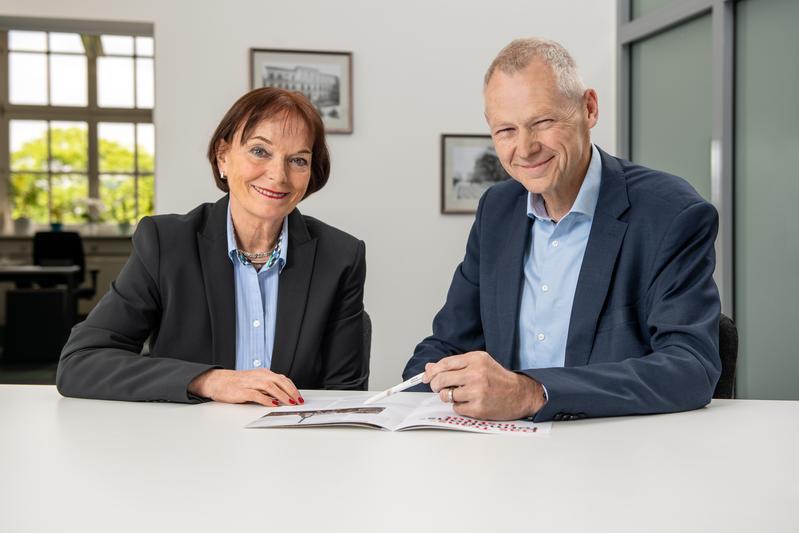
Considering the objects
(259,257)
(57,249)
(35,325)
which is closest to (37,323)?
(35,325)

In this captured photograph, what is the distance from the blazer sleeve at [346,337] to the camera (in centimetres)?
188

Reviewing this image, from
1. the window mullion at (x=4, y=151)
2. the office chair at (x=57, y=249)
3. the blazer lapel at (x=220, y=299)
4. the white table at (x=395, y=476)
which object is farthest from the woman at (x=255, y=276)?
the window mullion at (x=4, y=151)

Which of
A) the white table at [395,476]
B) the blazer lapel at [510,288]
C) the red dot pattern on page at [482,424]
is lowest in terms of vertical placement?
the white table at [395,476]

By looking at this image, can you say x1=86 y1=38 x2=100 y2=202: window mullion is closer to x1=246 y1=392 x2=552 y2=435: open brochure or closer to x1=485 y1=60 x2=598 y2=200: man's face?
x1=485 y1=60 x2=598 y2=200: man's face

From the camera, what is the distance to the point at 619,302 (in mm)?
1607

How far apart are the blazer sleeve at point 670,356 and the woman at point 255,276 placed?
2.20ft

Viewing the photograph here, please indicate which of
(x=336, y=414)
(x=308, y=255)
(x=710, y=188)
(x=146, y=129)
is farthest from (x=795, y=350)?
(x=146, y=129)

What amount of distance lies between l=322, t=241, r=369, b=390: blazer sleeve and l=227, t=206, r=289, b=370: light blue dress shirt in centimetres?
14

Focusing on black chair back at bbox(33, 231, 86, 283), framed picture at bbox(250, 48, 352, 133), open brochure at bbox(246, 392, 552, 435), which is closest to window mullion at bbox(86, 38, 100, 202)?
black chair back at bbox(33, 231, 86, 283)

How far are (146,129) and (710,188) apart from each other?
820 cm

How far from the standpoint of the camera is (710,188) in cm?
389

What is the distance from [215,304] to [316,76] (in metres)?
2.91

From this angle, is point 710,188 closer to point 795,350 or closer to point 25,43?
point 795,350

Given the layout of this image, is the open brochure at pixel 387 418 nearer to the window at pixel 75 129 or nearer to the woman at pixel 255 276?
the woman at pixel 255 276
